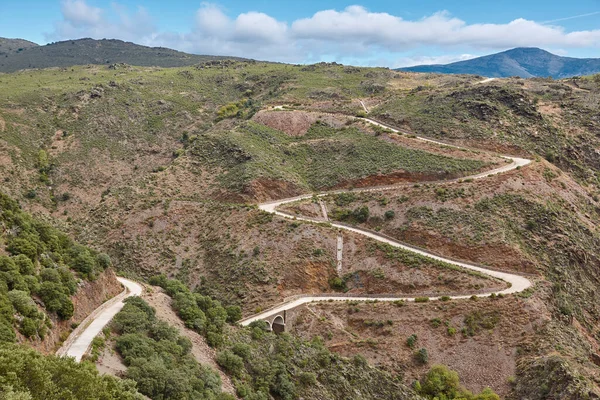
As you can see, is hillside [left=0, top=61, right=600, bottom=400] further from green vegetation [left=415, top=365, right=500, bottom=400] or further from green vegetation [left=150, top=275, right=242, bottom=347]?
green vegetation [left=415, top=365, right=500, bottom=400]

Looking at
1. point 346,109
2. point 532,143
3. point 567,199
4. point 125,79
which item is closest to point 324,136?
point 346,109

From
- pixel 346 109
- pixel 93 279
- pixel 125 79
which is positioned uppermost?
pixel 125 79

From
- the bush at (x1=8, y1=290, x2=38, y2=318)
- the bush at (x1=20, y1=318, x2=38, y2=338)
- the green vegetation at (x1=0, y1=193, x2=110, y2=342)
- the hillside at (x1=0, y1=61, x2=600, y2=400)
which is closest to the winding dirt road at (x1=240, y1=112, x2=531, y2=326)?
the hillside at (x1=0, y1=61, x2=600, y2=400)

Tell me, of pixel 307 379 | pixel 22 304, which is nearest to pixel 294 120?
pixel 307 379

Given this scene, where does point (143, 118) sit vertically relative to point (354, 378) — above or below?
above

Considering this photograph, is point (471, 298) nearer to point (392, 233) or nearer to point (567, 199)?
point (392, 233)

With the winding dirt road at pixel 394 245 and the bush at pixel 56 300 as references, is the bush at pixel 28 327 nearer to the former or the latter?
the bush at pixel 56 300
